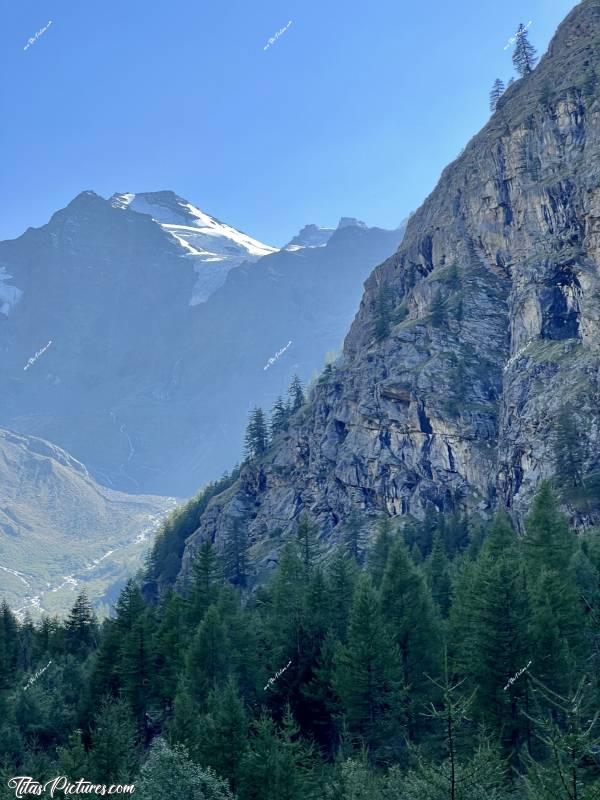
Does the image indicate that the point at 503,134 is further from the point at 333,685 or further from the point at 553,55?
the point at 333,685

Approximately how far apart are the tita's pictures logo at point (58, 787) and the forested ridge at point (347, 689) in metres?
0.69

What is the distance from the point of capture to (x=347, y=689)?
3688cm

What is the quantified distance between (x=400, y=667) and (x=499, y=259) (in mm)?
93408

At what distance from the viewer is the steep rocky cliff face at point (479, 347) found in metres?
93.6

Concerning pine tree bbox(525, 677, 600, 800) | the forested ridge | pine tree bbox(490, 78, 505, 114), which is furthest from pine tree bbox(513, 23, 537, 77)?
pine tree bbox(525, 677, 600, 800)

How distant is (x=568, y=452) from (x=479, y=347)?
3513 centimetres

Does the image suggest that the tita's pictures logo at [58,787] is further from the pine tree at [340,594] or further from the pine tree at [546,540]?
the pine tree at [546,540]

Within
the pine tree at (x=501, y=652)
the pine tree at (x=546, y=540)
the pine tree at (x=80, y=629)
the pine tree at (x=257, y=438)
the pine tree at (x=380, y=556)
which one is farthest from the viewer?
the pine tree at (x=257, y=438)

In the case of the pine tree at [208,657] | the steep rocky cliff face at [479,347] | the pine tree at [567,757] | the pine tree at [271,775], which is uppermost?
the steep rocky cliff face at [479,347]

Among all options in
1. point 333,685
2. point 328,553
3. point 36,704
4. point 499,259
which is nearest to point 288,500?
point 328,553

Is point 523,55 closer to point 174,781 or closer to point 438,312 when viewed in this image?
point 438,312

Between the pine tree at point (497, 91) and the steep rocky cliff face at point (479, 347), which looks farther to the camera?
the pine tree at point (497, 91)

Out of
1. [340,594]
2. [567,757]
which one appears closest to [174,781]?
[567,757]

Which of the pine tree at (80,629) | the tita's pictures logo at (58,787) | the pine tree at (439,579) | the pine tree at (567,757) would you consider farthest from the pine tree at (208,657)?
the pine tree at (80,629)
